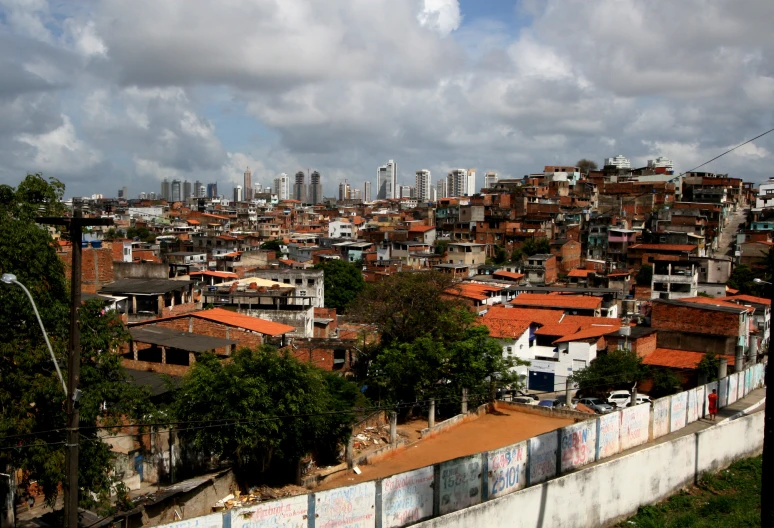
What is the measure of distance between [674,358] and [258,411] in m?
18.3

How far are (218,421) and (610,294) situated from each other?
3080 centimetres

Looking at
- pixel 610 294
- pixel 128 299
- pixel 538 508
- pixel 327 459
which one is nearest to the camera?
pixel 538 508

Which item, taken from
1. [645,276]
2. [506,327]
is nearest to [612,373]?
Result: [506,327]

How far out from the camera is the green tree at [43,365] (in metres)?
10.5

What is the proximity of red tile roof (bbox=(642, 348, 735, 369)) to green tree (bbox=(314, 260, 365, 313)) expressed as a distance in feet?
77.9

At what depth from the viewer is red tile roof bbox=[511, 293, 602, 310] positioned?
3544cm

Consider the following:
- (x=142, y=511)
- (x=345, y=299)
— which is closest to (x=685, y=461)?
(x=142, y=511)

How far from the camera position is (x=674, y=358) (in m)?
26.3

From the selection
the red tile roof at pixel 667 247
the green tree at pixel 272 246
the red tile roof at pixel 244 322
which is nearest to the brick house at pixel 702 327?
the red tile roof at pixel 244 322

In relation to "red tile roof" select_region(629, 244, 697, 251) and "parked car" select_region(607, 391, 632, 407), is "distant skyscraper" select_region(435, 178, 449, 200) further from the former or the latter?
"parked car" select_region(607, 391, 632, 407)

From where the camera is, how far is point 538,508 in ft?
37.3

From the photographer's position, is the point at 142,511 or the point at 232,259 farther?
the point at 232,259

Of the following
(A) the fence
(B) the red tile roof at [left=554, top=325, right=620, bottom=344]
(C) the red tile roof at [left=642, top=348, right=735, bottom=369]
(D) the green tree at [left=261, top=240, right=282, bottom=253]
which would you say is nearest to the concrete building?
(B) the red tile roof at [left=554, top=325, right=620, bottom=344]

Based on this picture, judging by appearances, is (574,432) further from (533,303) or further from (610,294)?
(610,294)
